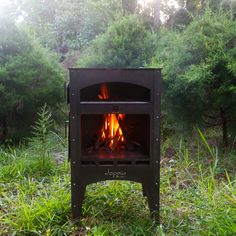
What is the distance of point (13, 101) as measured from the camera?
3.69 metres

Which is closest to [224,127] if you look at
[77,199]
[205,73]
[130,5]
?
[205,73]

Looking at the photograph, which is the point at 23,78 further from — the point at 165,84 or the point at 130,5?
the point at 130,5

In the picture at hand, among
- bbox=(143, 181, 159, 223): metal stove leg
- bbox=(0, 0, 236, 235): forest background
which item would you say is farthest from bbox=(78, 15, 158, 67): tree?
bbox=(143, 181, 159, 223): metal stove leg

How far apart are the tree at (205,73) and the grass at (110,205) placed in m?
0.65

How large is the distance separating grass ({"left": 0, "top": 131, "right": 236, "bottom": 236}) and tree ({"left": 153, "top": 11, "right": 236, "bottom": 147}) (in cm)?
65

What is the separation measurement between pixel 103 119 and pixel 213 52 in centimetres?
158

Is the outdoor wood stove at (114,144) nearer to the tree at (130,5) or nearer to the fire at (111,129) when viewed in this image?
the fire at (111,129)

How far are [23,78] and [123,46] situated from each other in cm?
135

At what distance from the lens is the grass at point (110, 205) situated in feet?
6.12

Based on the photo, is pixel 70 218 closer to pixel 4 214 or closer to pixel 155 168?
pixel 4 214

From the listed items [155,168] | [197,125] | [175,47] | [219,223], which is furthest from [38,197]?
[175,47]

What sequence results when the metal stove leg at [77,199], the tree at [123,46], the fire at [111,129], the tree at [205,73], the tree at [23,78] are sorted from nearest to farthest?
1. the metal stove leg at [77,199]
2. the fire at [111,129]
3. the tree at [205,73]
4. the tree at [23,78]
5. the tree at [123,46]

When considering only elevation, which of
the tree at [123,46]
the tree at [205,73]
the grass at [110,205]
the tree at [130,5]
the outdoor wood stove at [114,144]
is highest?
the tree at [130,5]

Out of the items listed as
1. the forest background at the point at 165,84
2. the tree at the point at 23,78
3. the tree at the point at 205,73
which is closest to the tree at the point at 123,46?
the forest background at the point at 165,84
